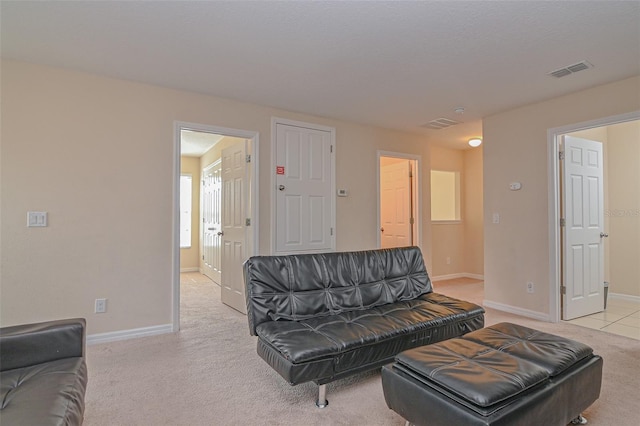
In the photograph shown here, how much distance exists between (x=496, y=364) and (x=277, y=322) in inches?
54.4

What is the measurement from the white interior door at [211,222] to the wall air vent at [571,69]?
457cm

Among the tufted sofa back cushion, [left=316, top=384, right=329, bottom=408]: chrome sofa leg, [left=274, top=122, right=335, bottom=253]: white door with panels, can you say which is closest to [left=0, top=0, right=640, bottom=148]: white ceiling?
[left=274, top=122, right=335, bottom=253]: white door with panels

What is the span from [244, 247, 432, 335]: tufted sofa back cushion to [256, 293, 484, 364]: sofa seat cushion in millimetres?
97

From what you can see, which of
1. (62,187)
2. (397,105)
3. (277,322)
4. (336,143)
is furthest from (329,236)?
(62,187)

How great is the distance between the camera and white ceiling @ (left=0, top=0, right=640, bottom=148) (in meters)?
2.09

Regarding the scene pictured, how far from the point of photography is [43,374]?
1.50 metres

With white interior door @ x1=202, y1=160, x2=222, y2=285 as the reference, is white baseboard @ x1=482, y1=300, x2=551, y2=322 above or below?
below

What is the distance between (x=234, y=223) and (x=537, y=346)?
3.45 m

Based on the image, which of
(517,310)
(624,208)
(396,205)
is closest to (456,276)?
(396,205)

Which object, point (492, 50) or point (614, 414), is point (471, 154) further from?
point (614, 414)

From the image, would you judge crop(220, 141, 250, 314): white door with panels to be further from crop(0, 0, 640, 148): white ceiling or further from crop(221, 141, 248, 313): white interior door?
crop(0, 0, 640, 148): white ceiling

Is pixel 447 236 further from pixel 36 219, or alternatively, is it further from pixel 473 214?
pixel 36 219

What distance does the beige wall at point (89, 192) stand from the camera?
9.07ft

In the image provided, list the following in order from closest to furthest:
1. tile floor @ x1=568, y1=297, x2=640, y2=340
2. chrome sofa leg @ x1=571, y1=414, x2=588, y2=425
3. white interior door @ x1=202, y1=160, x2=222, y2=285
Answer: chrome sofa leg @ x1=571, y1=414, x2=588, y2=425
tile floor @ x1=568, y1=297, x2=640, y2=340
white interior door @ x1=202, y1=160, x2=222, y2=285
